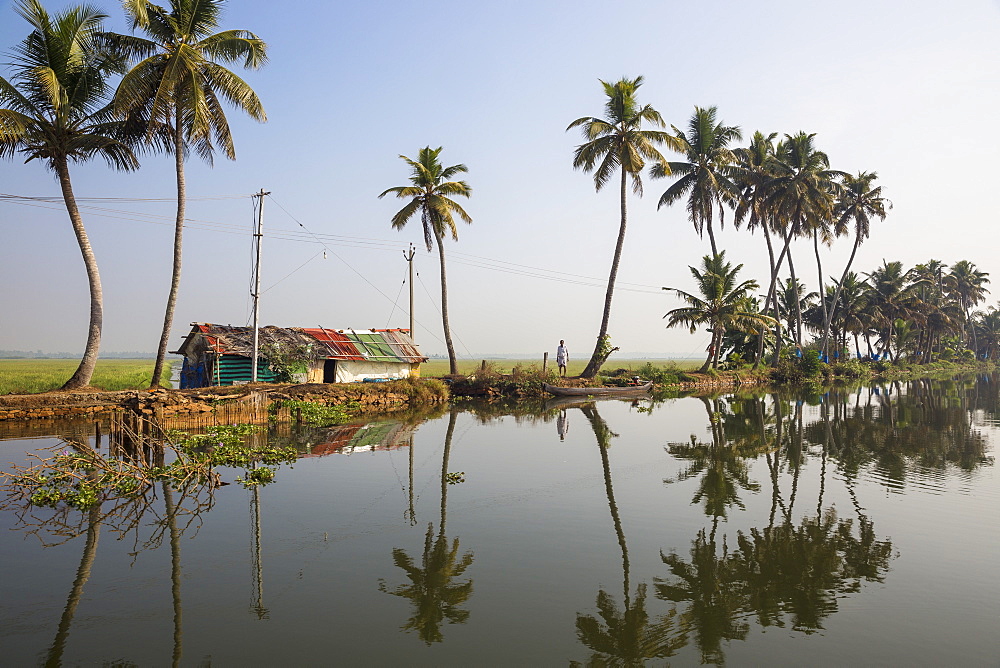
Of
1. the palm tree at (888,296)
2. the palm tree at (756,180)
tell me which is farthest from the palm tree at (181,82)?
the palm tree at (888,296)

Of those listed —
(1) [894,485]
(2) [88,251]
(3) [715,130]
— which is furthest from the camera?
(3) [715,130]

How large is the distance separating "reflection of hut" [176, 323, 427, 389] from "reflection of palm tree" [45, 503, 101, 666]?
16.9 m

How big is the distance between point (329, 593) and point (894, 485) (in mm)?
11186

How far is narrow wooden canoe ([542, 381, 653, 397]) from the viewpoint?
112ft

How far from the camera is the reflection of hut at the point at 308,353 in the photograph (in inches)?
1055

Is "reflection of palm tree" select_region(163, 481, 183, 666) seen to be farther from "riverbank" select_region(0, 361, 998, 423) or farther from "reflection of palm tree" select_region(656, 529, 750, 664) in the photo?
"riverbank" select_region(0, 361, 998, 423)

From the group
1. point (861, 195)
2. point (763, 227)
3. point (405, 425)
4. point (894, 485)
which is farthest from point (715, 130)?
point (894, 485)

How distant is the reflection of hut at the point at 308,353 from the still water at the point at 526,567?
36.9ft

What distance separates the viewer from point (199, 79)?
2233cm

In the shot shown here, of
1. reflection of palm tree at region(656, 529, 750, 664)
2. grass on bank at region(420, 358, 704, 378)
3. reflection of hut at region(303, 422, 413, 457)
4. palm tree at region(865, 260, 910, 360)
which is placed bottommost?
reflection of palm tree at region(656, 529, 750, 664)

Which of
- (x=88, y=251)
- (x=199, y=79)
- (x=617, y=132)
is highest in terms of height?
(x=617, y=132)

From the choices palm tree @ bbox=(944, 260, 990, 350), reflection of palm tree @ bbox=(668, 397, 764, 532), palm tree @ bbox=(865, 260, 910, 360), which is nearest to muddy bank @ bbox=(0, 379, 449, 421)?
reflection of palm tree @ bbox=(668, 397, 764, 532)

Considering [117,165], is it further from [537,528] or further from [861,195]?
[861,195]

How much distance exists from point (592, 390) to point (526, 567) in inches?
1087
